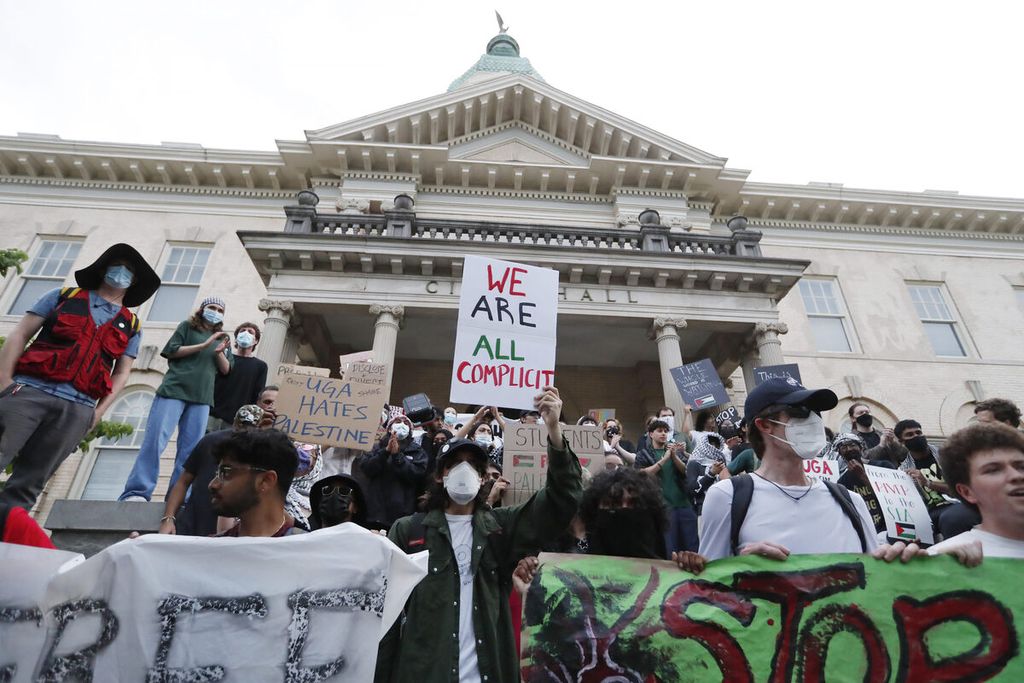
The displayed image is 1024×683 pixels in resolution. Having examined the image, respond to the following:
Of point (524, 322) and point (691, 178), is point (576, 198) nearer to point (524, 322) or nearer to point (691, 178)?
point (691, 178)

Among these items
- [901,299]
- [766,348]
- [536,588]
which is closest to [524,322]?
[536,588]

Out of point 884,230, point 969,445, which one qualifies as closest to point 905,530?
point 969,445

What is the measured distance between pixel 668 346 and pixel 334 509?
1043 cm

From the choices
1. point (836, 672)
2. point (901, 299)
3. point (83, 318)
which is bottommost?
point (836, 672)

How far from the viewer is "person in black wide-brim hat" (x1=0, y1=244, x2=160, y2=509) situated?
3711mm

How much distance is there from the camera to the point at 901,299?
701 inches

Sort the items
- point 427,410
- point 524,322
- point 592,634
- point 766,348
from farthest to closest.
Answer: point 766,348, point 427,410, point 524,322, point 592,634

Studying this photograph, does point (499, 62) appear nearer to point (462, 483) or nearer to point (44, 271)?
point (44, 271)

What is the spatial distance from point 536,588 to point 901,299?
19.7 metres

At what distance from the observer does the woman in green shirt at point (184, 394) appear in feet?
18.0

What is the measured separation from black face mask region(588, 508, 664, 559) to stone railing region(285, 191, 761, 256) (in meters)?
10.6

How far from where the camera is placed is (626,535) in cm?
308

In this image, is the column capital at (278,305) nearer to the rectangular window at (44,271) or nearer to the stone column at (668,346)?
the rectangular window at (44,271)

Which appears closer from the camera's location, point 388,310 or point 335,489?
point 335,489
